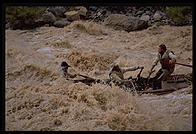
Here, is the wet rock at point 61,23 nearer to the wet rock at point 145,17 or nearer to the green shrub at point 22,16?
the green shrub at point 22,16

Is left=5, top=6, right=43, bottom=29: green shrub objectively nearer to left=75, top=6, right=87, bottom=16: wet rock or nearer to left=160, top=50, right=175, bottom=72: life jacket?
left=75, top=6, right=87, bottom=16: wet rock

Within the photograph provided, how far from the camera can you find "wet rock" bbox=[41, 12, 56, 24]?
443 cm

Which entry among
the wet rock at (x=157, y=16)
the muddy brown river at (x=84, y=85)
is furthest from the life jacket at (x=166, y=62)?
the wet rock at (x=157, y=16)

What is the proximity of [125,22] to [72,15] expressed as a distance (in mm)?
845

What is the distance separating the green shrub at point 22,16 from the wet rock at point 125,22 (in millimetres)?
988

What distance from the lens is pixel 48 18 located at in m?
4.64

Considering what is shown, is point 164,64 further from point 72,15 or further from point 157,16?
point 72,15

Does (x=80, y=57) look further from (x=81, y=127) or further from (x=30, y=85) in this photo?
(x=81, y=127)

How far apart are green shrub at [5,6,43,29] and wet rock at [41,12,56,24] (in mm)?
89

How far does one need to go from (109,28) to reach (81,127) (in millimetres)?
2227

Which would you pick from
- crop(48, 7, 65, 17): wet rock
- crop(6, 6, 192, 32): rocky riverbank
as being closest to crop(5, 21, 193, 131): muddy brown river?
crop(6, 6, 192, 32): rocky riverbank

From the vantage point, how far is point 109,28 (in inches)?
189

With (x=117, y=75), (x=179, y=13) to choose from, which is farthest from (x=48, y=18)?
(x=179, y=13)
